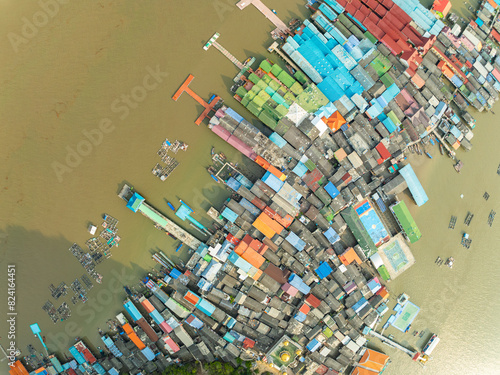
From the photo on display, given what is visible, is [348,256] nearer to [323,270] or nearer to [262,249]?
[323,270]

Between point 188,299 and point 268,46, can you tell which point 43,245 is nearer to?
point 188,299

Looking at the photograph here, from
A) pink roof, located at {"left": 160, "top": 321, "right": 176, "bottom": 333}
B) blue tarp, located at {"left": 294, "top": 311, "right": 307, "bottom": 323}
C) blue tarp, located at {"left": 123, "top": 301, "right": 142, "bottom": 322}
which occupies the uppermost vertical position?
blue tarp, located at {"left": 294, "top": 311, "right": 307, "bottom": 323}

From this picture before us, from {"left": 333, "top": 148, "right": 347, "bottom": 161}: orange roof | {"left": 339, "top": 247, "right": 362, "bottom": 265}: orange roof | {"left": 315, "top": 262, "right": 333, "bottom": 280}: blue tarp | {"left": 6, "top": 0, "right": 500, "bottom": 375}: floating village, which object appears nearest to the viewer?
{"left": 6, "top": 0, "right": 500, "bottom": 375}: floating village

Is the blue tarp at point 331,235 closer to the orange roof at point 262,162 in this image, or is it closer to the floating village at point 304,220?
the floating village at point 304,220

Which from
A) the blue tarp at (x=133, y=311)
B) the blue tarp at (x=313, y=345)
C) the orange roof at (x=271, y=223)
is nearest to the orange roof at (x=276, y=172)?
the orange roof at (x=271, y=223)

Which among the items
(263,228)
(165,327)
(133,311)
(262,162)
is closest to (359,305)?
(263,228)

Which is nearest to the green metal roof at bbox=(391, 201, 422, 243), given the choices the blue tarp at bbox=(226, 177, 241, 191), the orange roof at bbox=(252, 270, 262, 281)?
the orange roof at bbox=(252, 270, 262, 281)

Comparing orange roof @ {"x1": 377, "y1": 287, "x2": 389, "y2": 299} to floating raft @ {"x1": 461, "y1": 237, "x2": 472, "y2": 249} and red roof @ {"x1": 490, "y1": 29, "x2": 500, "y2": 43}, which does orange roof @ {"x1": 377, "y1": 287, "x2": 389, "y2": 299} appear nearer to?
floating raft @ {"x1": 461, "y1": 237, "x2": 472, "y2": 249}
